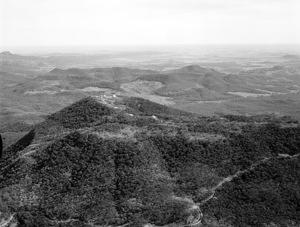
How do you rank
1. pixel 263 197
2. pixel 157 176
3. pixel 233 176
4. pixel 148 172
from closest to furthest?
pixel 263 197 < pixel 157 176 < pixel 148 172 < pixel 233 176

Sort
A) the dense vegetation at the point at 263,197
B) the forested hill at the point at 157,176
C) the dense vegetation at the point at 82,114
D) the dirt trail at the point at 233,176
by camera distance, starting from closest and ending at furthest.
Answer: the forested hill at the point at 157,176, the dense vegetation at the point at 263,197, the dirt trail at the point at 233,176, the dense vegetation at the point at 82,114

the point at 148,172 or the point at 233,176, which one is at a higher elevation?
the point at 148,172

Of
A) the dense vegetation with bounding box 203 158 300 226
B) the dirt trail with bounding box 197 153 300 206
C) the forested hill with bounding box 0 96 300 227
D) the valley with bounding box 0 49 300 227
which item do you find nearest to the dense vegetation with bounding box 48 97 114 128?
the valley with bounding box 0 49 300 227

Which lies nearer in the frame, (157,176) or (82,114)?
(157,176)

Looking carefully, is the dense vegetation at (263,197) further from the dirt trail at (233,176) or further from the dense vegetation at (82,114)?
the dense vegetation at (82,114)

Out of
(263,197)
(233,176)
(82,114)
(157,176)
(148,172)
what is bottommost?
(263,197)

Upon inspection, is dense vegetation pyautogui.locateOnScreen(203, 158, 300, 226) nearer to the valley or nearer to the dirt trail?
the valley

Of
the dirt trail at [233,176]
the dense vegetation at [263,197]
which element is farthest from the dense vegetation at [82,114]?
the dense vegetation at [263,197]

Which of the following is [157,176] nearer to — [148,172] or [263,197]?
[148,172]

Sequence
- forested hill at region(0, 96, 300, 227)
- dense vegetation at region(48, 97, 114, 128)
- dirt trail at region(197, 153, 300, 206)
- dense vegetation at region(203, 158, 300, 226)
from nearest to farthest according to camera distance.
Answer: forested hill at region(0, 96, 300, 227), dense vegetation at region(203, 158, 300, 226), dirt trail at region(197, 153, 300, 206), dense vegetation at region(48, 97, 114, 128)

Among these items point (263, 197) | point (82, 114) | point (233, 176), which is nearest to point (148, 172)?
point (233, 176)
